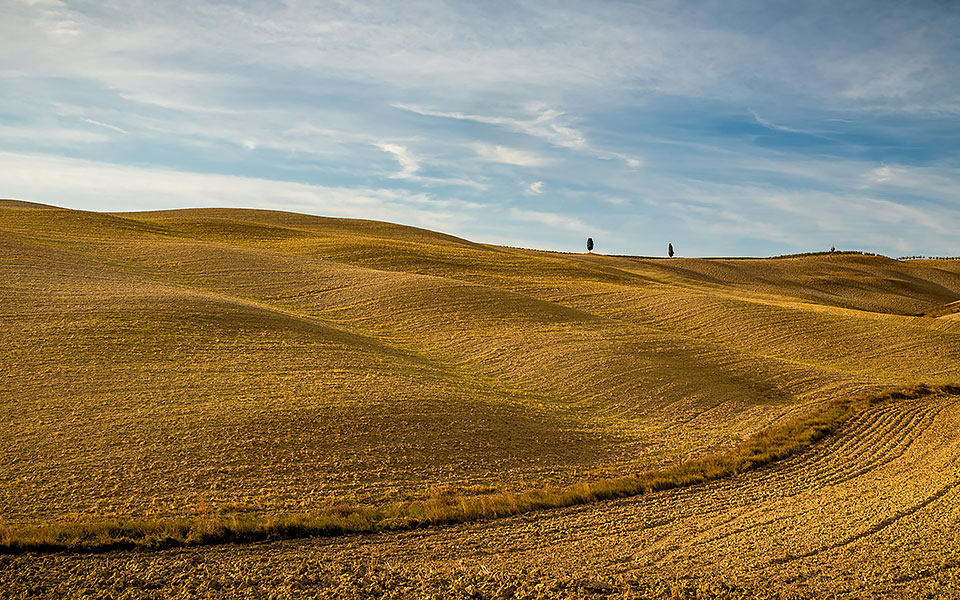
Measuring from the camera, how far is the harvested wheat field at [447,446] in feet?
31.3

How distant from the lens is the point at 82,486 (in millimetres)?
11680

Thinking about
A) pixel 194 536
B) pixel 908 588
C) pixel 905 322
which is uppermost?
pixel 905 322

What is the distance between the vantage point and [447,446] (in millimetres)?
14859

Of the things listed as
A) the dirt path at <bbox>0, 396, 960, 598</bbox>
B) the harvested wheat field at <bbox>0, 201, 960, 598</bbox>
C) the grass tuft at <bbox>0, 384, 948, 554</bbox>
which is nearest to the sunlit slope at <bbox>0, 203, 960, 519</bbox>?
the harvested wheat field at <bbox>0, 201, 960, 598</bbox>

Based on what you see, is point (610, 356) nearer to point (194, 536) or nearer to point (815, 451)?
point (815, 451)

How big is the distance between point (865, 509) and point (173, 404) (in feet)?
45.2

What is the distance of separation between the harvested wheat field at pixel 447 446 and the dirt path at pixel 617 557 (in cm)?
5

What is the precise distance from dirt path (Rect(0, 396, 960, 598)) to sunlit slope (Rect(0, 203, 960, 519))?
1.78m

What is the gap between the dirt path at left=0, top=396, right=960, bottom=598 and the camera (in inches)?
352

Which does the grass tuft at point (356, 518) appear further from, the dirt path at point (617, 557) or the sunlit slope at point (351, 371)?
the sunlit slope at point (351, 371)

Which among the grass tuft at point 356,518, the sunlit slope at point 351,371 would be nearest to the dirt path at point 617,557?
the grass tuft at point 356,518

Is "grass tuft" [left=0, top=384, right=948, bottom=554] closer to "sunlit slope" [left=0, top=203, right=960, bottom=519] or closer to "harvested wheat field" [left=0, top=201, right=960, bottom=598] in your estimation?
"harvested wheat field" [left=0, top=201, right=960, bottom=598]

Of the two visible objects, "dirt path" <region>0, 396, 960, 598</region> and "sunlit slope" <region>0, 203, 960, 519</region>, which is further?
"sunlit slope" <region>0, 203, 960, 519</region>

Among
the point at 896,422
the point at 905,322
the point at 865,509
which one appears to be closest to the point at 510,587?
the point at 865,509
